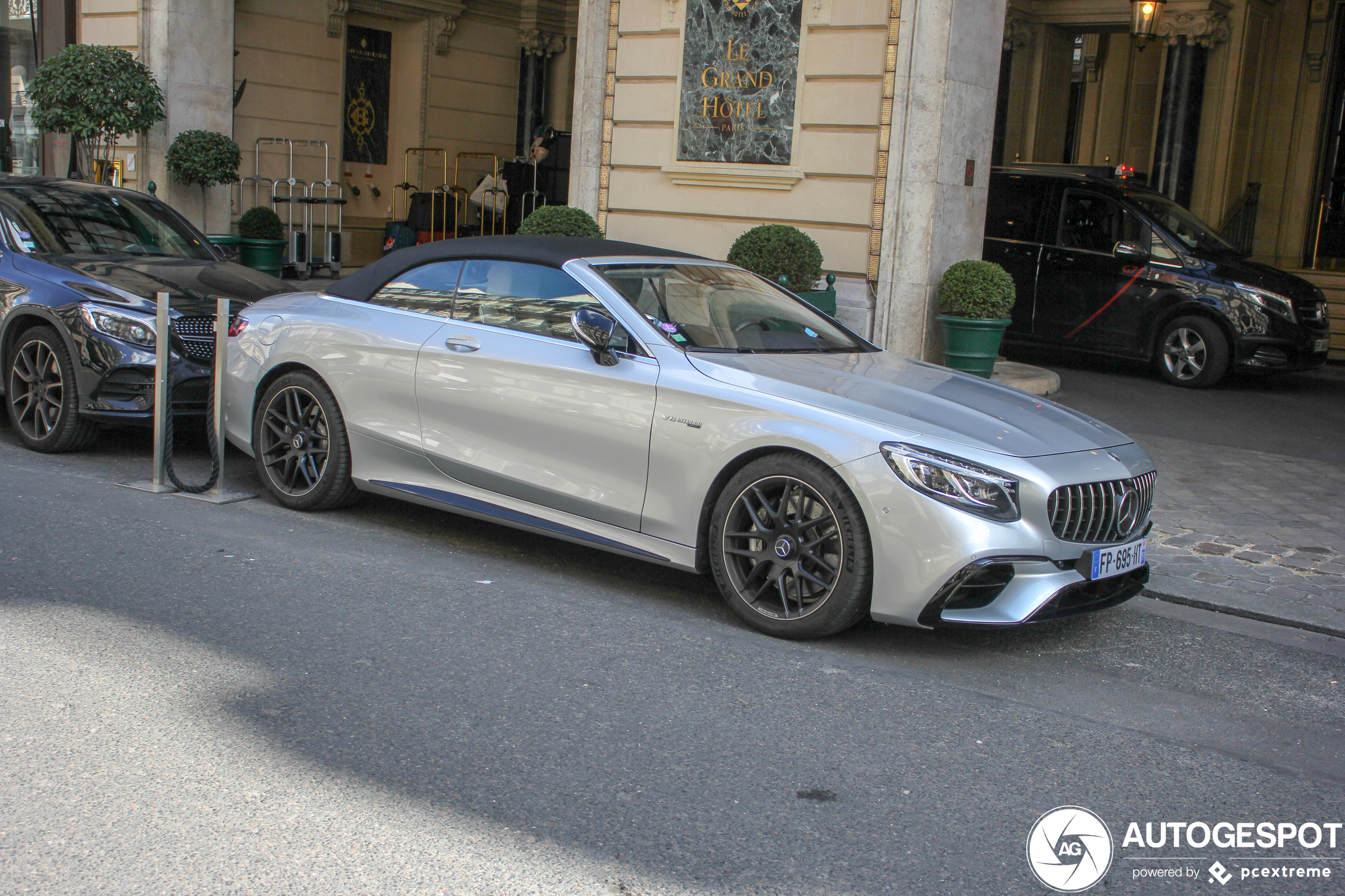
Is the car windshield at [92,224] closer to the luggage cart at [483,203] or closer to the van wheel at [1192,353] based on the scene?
the van wheel at [1192,353]

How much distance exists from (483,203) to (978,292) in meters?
10.5

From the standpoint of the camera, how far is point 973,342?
10.8 m

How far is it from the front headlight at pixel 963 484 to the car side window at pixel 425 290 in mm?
2441

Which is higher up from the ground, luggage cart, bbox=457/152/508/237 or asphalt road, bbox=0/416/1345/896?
luggage cart, bbox=457/152/508/237

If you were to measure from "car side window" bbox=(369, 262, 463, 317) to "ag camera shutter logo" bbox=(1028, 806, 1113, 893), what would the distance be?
3.60 metres

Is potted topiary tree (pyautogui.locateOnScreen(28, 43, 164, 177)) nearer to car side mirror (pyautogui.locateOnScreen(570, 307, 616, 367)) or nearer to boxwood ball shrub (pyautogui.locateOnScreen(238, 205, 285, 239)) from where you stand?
boxwood ball shrub (pyautogui.locateOnScreen(238, 205, 285, 239))

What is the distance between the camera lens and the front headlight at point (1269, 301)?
12195 mm

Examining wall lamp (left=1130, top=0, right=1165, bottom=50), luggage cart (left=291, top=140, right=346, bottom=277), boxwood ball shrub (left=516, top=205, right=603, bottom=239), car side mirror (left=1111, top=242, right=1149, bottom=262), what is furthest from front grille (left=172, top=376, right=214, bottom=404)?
wall lamp (left=1130, top=0, right=1165, bottom=50)

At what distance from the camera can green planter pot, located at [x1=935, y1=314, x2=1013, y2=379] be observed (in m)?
10.7

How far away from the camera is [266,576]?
5234 millimetres

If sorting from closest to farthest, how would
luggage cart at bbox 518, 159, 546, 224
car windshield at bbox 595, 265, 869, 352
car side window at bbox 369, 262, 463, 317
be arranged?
car windshield at bbox 595, 265, 869, 352
car side window at bbox 369, 262, 463, 317
luggage cart at bbox 518, 159, 546, 224

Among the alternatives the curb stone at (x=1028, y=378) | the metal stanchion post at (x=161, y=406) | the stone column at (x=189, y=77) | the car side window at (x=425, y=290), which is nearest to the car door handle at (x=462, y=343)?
the car side window at (x=425, y=290)

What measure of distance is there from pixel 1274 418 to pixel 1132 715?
794 centimetres

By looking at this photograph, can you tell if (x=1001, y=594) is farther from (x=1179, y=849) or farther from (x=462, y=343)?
(x=462, y=343)
